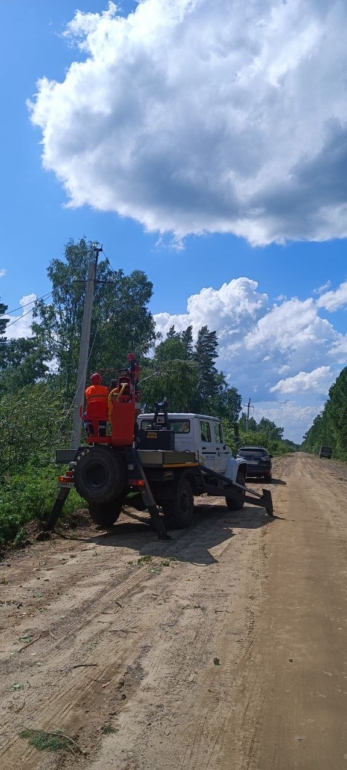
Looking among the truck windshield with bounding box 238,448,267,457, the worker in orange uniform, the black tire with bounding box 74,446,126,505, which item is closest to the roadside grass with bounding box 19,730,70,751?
the black tire with bounding box 74,446,126,505

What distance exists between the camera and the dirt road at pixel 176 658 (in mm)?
3344

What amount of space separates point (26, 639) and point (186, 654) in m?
1.43

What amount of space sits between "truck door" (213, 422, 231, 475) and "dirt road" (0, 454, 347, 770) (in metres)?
4.80

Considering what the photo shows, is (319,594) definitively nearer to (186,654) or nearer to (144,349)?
(186,654)

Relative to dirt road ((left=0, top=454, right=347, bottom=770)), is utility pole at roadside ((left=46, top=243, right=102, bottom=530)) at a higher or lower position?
higher

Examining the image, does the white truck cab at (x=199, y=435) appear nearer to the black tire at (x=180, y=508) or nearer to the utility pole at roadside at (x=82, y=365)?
the black tire at (x=180, y=508)

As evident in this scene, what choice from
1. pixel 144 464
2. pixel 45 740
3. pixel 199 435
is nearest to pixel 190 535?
pixel 144 464

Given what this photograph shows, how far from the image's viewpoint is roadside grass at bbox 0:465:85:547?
364 inches

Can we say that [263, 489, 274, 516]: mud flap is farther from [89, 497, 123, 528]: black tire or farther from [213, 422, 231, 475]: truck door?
[89, 497, 123, 528]: black tire

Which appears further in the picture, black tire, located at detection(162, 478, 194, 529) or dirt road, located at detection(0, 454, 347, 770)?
black tire, located at detection(162, 478, 194, 529)

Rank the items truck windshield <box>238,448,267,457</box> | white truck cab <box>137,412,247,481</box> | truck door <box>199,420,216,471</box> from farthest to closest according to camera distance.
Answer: truck windshield <box>238,448,267,457</box> < truck door <box>199,420,216,471</box> < white truck cab <box>137,412,247,481</box>

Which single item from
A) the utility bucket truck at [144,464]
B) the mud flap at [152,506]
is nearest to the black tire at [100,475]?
the utility bucket truck at [144,464]

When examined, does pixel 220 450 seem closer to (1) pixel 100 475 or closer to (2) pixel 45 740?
(1) pixel 100 475

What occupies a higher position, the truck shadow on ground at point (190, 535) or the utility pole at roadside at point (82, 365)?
the utility pole at roadside at point (82, 365)
